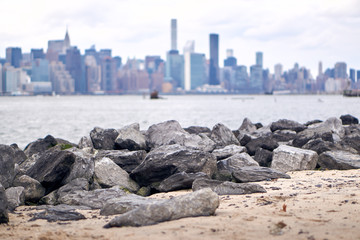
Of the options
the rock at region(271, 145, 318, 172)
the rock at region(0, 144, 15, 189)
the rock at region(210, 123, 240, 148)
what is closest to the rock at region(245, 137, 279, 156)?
the rock at region(210, 123, 240, 148)

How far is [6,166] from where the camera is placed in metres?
10.5

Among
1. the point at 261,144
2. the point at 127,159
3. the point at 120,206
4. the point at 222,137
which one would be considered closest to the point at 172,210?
the point at 120,206

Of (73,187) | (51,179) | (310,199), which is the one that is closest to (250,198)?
(310,199)

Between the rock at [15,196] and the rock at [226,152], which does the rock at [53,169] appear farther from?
the rock at [226,152]

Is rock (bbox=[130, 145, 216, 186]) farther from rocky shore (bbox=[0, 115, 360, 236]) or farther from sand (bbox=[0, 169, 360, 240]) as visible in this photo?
sand (bbox=[0, 169, 360, 240])

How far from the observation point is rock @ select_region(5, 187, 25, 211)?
9.23 meters

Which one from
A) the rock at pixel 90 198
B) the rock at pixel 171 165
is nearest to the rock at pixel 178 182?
the rock at pixel 171 165

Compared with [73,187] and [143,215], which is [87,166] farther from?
[143,215]

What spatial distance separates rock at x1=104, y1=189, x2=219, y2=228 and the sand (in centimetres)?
14

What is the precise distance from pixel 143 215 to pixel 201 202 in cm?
85

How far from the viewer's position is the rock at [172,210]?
6863mm

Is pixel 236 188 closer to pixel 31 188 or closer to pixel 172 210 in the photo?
pixel 172 210

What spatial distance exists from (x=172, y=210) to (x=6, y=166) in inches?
194

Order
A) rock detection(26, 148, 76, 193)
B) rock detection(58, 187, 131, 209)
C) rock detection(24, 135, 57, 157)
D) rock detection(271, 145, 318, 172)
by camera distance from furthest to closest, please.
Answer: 1. rock detection(24, 135, 57, 157)
2. rock detection(271, 145, 318, 172)
3. rock detection(26, 148, 76, 193)
4. rock detection(58, 187, 131, 209)
